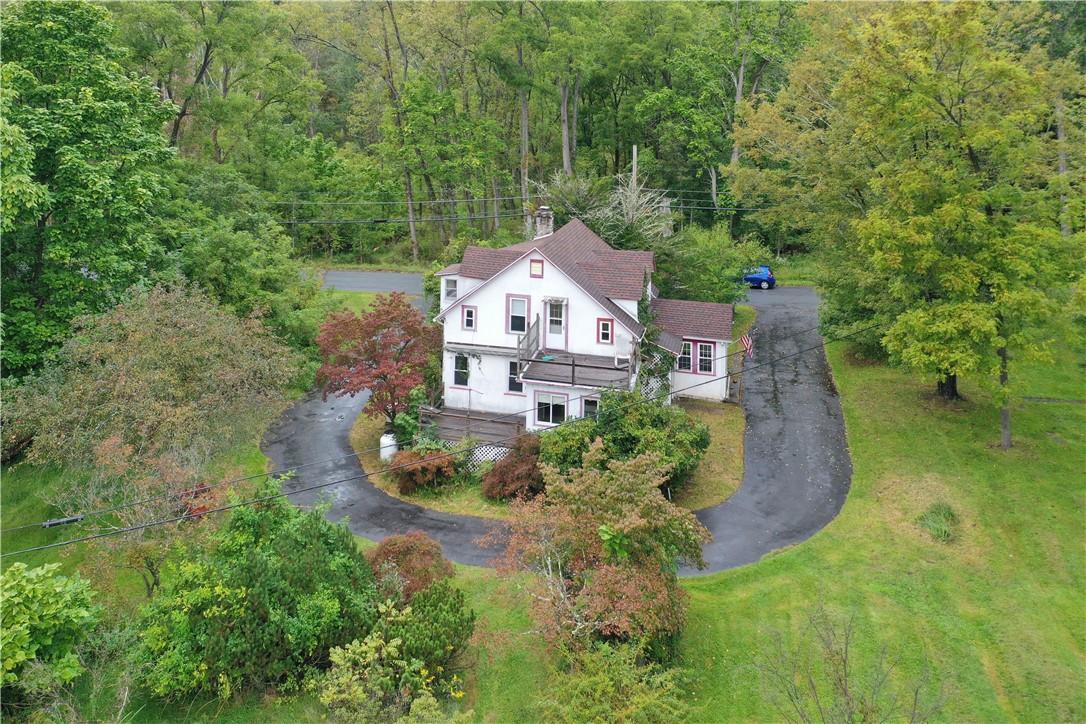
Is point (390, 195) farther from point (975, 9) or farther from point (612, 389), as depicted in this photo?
point (975, 9)

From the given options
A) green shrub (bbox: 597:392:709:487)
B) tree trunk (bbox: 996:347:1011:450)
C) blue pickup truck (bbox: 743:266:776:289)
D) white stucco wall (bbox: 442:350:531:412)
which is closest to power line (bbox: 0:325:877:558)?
green shrub (bbox: 597:392:709:487)

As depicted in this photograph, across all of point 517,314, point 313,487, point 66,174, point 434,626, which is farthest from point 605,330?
point 66,174

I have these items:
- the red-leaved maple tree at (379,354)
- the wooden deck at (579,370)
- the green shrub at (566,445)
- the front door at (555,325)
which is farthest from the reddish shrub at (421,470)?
the front door at (555,325)

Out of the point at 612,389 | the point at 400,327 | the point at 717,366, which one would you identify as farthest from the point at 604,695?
the point at 717,366

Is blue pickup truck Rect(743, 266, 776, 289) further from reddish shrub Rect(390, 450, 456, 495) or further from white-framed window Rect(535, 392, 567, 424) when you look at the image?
reddish shrub Rect(390, 450, 456, 495)

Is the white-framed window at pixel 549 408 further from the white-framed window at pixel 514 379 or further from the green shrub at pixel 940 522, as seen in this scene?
the green shrub at pixel 940 522

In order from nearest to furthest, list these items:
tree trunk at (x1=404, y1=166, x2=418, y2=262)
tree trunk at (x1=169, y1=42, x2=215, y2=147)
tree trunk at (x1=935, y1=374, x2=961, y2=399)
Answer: tree trunk at (x1=935, y1=374, x2=961, y2=399), tree trunk at (x1=169, y1=42, x2=215, y2=147), tree trunk at (x1=404, y1=166, x2=418, y2=262)

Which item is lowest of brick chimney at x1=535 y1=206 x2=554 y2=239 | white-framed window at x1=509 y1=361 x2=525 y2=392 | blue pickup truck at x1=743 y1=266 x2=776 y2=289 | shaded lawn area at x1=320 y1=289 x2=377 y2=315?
white-framed window at x1=509 y1=361 x2=525 y2=392

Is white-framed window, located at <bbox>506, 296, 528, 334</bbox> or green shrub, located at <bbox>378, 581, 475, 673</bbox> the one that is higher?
white-framed window, located at <bbox>506, 296, 528, 334</bbox>
